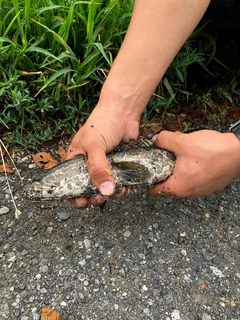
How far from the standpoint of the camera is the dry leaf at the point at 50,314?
5.65ft

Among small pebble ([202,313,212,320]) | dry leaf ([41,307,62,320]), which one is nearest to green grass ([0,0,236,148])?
dry leaf ([41,307,62,320])

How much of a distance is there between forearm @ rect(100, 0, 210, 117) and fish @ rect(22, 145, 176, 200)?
259 millimetres

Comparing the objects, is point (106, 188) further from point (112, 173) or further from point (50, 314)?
point (50, 314)

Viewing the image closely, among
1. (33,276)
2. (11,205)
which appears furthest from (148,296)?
(11,205)

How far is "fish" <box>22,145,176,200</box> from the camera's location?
1824 millimetres

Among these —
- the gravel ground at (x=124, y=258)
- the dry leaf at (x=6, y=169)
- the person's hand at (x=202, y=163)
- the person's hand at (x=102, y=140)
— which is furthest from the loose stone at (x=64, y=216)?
the person's hand at (x=202, y=163)

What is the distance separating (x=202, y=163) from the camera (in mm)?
1828

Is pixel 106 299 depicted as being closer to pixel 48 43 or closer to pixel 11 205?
pixel 11 205

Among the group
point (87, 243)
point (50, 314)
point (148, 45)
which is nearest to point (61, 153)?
point (87, 243)

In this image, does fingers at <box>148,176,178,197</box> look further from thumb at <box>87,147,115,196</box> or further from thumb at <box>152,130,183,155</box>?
thumb at <box>87,147,115,196</box>

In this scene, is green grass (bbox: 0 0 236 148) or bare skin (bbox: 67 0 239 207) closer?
bare skin (bbox: 67 0 239 207)

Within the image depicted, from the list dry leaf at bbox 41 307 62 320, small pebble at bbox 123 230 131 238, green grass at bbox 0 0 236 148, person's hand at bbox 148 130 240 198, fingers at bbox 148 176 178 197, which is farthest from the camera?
green grass at bbox 0 0 236 148

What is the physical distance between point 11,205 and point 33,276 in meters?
0.42

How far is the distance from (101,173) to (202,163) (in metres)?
0.44
